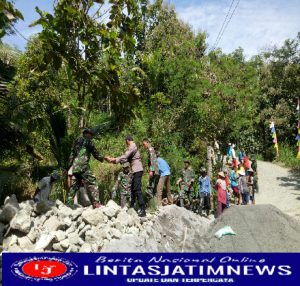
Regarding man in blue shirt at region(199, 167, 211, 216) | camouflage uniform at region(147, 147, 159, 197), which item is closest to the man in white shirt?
camouflage uniform at region(147, 147, 159, 197)

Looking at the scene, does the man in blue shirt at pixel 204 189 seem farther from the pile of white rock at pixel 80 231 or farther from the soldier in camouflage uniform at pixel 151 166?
the pile of white rock at pixel 80 231

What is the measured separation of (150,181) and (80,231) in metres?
4.08

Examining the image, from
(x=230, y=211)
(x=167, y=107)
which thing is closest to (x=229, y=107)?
(x=167, y=107)

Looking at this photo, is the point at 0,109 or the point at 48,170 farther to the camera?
the point at 48,170

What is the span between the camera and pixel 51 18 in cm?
819

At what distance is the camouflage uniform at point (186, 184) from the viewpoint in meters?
11.9

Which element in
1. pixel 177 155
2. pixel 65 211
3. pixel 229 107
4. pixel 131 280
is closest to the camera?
pixel 131 280

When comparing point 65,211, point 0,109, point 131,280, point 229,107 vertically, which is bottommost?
point 131,280

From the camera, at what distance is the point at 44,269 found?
5430 millimetres

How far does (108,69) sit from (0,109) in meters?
2.45

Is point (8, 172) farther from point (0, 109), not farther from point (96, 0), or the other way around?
point (96, 0)

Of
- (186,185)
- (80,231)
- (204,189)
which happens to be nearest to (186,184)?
(186,185)

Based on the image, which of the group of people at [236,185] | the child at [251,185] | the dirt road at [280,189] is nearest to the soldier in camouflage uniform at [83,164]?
the group of people at [236,185]

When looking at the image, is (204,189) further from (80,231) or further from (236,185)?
(80,231)
